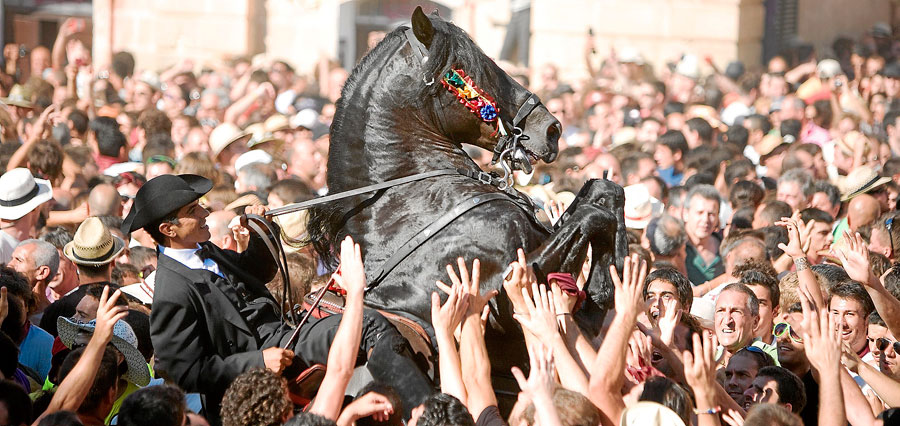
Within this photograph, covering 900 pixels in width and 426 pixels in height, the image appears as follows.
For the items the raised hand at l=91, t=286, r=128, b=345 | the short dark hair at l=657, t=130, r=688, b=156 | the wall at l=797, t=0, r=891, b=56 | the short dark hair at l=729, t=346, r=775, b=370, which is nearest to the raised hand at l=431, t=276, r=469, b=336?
the raised hand at l=91, t=286, r=128, b=345

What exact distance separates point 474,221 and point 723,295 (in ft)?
6.05

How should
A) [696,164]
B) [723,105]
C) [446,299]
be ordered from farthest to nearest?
[723,105], [696,164], [446,299]

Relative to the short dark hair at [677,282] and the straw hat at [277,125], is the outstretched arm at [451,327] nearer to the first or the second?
the short dark hair at [677,282]

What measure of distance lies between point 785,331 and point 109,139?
696 centimetres

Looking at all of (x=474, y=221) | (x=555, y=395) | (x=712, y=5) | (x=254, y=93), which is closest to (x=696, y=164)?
(x=254, y=93)

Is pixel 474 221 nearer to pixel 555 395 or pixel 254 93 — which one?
pixel 555 395

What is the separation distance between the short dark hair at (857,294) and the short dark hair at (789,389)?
0.94 meters

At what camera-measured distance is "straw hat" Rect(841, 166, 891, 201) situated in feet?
30.1

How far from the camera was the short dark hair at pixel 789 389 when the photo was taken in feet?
16.3

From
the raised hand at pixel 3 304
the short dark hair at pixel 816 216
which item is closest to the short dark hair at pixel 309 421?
the raised hand at pixel 3 304

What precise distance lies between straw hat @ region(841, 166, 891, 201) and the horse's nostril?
15.2 feet

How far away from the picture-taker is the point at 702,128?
1284 cm

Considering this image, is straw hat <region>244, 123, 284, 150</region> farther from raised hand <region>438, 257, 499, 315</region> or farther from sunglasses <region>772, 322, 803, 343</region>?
raised hand <region>438, 257, 499, 315</region>

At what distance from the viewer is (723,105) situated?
17.2 metres
